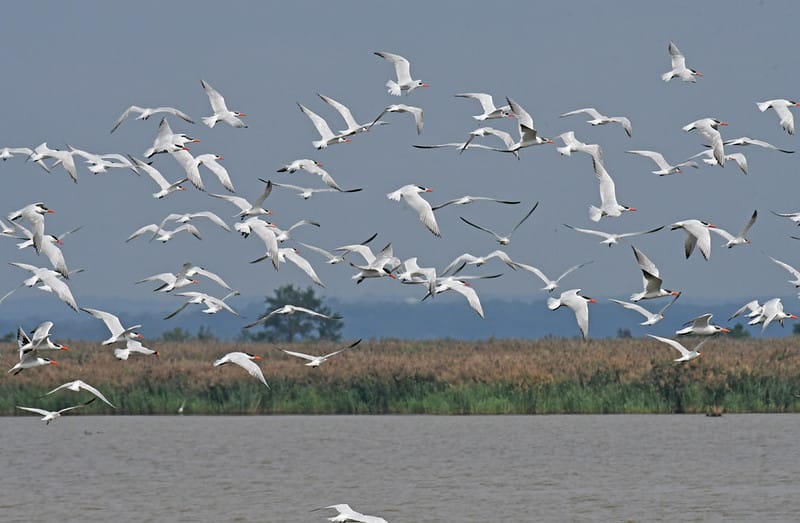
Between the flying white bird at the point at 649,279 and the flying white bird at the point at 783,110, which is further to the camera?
the flying white bird at the point at 783,110

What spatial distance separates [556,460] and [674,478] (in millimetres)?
3484

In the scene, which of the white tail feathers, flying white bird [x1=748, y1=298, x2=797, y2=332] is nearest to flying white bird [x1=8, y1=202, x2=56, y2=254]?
the white tail feathers

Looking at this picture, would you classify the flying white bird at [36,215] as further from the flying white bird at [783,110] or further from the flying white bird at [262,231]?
the flying white bird at [783,110]

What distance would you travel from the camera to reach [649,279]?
29.4 metres

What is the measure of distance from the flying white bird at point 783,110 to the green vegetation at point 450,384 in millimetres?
7067

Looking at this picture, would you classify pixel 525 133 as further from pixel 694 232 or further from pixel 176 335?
pixel 176 335

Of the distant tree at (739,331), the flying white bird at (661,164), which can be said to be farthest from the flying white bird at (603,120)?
the distant tree at (739,331)

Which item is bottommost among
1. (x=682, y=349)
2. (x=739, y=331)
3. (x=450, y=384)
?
(x=682, y=349)

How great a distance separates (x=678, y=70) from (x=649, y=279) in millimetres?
7217

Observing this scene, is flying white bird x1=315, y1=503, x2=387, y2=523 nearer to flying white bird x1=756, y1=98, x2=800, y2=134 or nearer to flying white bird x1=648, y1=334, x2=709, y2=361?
flying white bird x1=648, y1=334, x2=709, y2=361

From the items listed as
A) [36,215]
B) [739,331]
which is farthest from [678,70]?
[739,331]

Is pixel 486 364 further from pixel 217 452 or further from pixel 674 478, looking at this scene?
pixel 674 478

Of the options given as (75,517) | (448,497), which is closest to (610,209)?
(448,497)

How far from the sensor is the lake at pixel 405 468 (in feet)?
89.6
